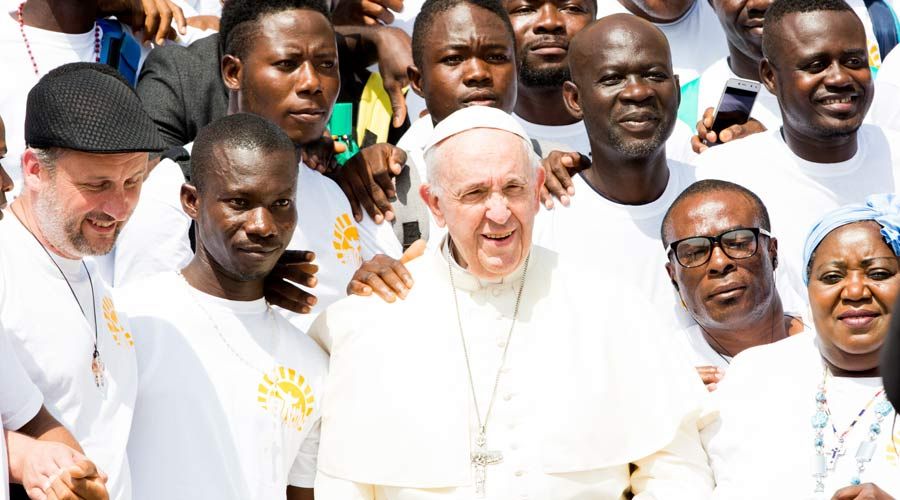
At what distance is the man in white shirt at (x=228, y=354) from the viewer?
511 centimetres

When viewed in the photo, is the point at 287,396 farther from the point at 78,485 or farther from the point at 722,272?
the point at 722,272

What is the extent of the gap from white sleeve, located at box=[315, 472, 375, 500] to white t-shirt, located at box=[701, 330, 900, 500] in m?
1.17

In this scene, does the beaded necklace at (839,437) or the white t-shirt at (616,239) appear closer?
the beaded necklace at (839,437)

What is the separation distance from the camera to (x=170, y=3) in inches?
291

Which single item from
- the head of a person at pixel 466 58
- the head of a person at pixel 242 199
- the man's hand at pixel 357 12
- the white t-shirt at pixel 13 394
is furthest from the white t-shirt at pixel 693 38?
the white t-shirt at pixel 13 394

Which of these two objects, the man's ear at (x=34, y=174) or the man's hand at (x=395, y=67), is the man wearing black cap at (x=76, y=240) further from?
the man's hand at (x=395, y=67)

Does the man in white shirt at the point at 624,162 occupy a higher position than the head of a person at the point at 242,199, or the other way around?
the man in white shirt at the point at 624,162

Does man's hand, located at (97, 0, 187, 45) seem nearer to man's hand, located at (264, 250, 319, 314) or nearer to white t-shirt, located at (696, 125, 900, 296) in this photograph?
man's hand, located at (264, 250, 319, 314)

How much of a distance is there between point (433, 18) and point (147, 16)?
4.63 feet

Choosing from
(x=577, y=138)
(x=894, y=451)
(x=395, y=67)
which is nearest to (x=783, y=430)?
(x=894, y=451)

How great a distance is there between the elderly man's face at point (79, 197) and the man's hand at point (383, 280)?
0.89 metres

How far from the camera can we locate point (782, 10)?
23.0 feet

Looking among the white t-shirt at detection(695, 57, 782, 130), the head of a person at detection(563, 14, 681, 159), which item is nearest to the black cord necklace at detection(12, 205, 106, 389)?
the head of a person at detection(563, 14, 681, 159)

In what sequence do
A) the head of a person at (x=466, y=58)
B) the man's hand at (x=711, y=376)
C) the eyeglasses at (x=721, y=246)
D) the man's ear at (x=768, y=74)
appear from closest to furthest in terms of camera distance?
the man's hand at (x=711, y=376), the eyeglasses at (x=721, y=246), the head of a person at (x=466, y=58), the man's ear at (x=768, y=74)
